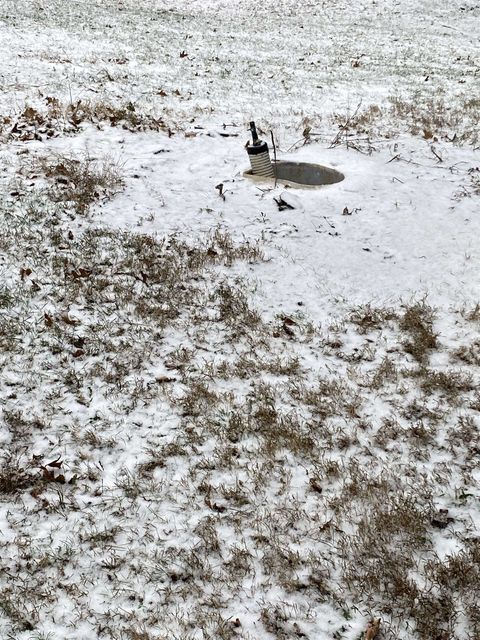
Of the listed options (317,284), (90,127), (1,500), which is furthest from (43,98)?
(1,500)

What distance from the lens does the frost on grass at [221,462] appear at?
3.58 m

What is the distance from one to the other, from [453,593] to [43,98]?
12.9 m

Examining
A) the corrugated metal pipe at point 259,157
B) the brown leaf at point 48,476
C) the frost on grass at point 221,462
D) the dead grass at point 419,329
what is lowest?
the brown leaf at point 48,476

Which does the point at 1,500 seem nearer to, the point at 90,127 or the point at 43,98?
the point at 90,127

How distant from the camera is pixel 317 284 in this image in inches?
275

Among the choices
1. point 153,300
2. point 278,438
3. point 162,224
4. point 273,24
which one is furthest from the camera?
point 273,24

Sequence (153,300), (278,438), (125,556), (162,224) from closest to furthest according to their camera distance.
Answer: (125,556), (278,438), (153,300), (162,224)

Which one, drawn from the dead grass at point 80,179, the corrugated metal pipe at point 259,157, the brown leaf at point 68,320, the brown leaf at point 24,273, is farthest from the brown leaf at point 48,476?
the corrugated metal pipe at point 259,157

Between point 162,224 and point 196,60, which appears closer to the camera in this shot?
point 162,224

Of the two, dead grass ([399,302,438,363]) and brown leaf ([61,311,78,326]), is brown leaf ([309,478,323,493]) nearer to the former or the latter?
dead grass ([399,302,438,363])

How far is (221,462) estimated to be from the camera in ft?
15.2

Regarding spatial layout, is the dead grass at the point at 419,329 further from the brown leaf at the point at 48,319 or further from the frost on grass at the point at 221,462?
the brown leaf at the point at 48,319

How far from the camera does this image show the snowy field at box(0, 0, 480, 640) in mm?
3664

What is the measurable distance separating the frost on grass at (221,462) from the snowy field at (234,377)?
0.07ft
